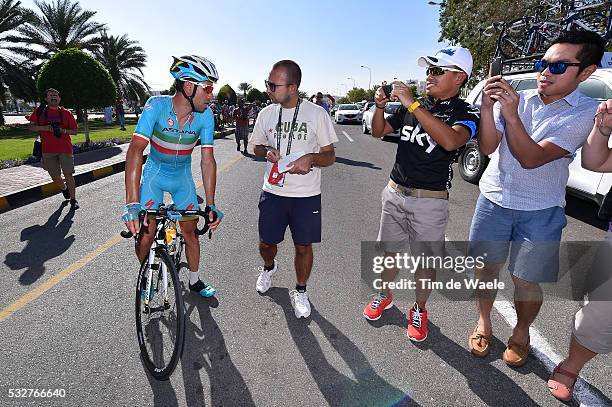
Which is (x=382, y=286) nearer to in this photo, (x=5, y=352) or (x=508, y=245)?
(x=508, y=245)

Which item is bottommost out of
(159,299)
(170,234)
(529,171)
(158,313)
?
(158,313)

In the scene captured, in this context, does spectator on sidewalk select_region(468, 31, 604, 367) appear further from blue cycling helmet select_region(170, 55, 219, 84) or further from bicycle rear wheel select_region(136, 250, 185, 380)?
bicycle rear wheel select_region(136, 250, 185, 380)

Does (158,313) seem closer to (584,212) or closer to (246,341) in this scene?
(246,341)

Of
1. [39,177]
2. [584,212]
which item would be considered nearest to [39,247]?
[39,177]

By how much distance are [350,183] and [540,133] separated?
587 cm

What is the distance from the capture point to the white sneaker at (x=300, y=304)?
3145 mm

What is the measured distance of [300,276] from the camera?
10.9ft

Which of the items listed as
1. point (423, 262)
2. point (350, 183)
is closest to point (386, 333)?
point (423, 262)

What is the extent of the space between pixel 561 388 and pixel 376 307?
1.35 meters

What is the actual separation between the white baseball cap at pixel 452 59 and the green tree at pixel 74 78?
1386 cm

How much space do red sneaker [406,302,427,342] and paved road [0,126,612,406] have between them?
0.21 ft

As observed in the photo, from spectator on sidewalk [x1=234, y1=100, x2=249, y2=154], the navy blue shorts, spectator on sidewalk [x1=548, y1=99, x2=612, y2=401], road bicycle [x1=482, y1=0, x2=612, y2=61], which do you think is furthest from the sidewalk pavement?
road bicycle [x1=482, y1=0, x2=612, y2=61]

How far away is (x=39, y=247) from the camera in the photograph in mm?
4512

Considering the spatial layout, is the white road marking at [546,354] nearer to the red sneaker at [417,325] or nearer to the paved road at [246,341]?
the paved road at [246,341]
